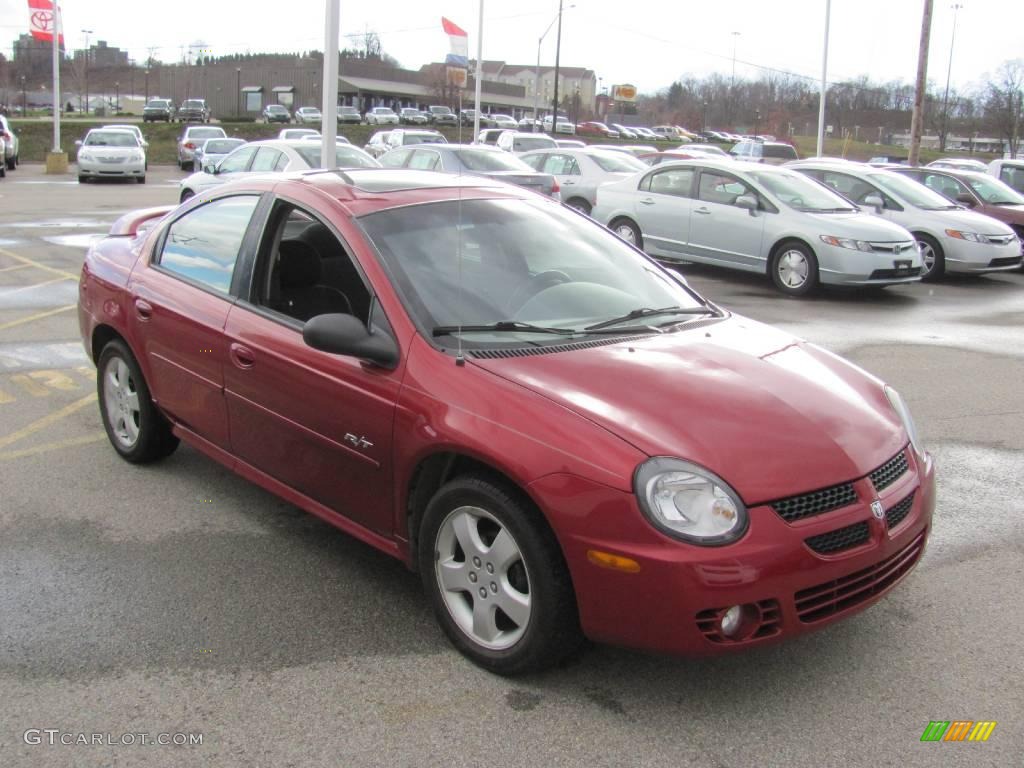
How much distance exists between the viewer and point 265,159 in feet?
52.5

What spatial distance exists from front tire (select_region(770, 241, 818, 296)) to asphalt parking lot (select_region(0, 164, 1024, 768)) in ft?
22.5

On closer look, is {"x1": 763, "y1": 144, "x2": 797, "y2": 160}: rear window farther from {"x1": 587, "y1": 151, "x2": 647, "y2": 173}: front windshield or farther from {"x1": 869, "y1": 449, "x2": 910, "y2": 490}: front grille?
{"x1": 869, "y1": 449, "x2": 910, "y2": 490}: front grille

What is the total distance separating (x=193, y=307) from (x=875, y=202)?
12193mm

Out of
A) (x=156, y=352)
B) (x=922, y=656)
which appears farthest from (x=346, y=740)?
(x=156, y=352)

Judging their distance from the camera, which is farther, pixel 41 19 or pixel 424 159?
pixel 41 19

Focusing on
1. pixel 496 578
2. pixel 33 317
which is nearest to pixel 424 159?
pixel 33 317

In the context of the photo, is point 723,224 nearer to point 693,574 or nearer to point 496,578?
point 496,578

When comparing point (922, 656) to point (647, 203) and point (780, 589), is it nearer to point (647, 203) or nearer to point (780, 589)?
point (780, 589)

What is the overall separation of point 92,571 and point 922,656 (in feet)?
10.6

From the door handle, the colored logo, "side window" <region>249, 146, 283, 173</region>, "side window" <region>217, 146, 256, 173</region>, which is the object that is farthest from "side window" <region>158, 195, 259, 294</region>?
"side window" <region>217, 146, 256, 173</region>

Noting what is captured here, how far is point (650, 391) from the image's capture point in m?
3.33

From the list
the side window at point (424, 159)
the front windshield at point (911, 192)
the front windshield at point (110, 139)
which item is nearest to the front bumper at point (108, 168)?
the front windshield at point (110, 139)

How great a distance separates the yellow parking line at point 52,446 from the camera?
5.61 metres

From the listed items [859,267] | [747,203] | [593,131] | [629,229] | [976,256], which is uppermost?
[593,131]
